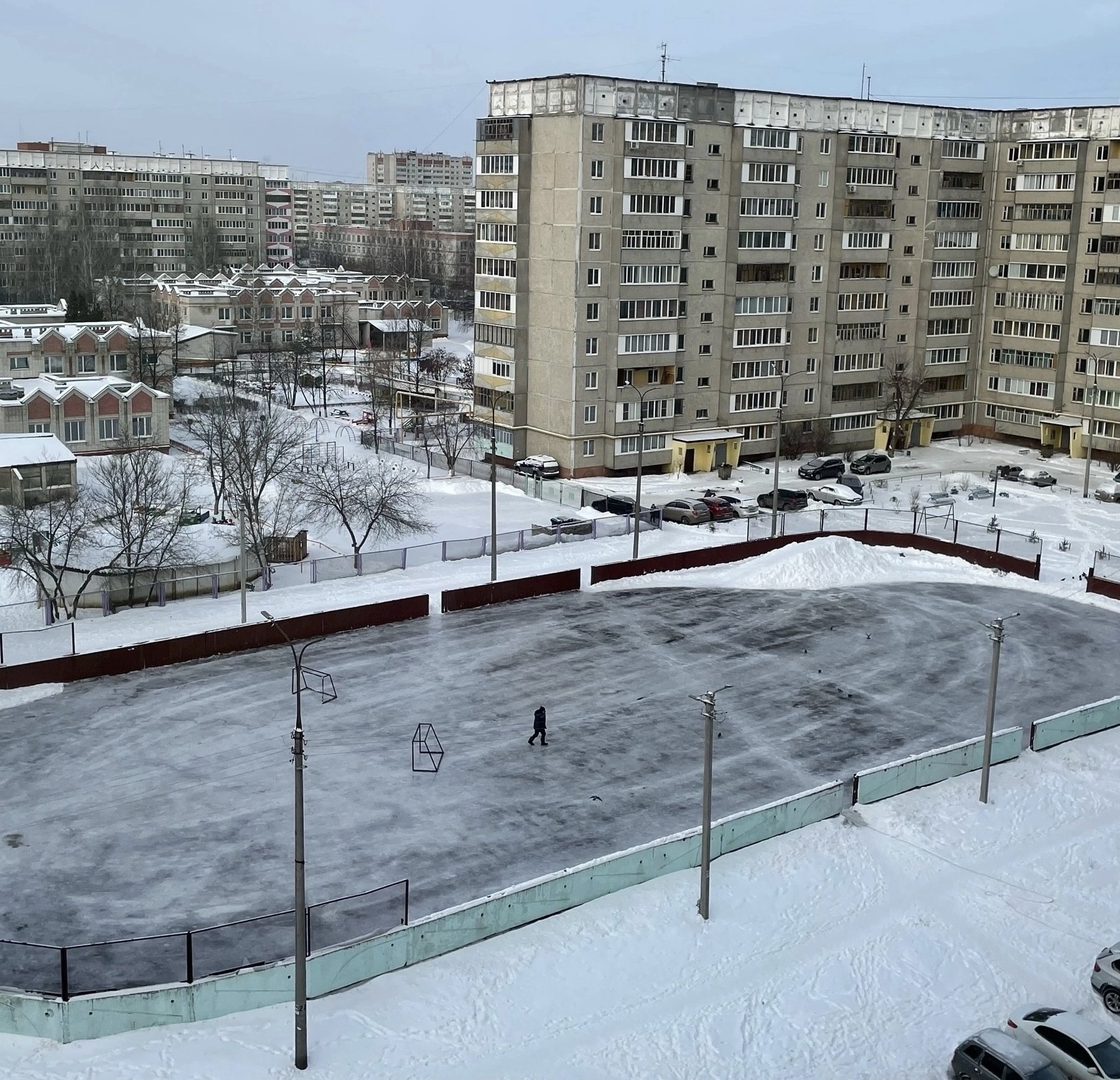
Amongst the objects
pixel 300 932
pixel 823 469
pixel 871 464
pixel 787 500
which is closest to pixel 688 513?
pixel 787 500

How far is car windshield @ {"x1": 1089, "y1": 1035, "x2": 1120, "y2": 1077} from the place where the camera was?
19.4 m

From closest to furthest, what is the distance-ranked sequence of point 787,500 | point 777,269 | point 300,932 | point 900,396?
point 300,932 → point 787,500 → point 777,269 → point 900,396

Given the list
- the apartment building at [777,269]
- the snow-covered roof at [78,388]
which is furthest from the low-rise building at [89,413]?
the apartment building at [777,269]

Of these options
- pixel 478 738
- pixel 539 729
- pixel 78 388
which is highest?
pixel 78 388

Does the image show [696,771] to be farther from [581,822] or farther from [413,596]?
[413,596]

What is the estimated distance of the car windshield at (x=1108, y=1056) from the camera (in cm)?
1942

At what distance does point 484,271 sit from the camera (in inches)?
2547

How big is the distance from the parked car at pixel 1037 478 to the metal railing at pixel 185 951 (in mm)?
49102

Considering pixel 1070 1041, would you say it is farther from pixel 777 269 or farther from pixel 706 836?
pixel 777 269

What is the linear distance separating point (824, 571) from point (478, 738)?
757 inches

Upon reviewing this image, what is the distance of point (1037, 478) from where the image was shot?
63.8 m

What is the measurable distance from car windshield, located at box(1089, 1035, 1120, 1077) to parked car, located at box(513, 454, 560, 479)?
43727 mm

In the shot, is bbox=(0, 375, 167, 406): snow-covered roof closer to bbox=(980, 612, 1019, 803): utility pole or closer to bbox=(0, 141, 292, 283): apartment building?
bbox=(980, 612, 1019, 803): utility pole

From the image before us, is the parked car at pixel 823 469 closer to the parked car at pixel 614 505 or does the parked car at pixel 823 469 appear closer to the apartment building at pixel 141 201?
the parked car at pixel 614 505
